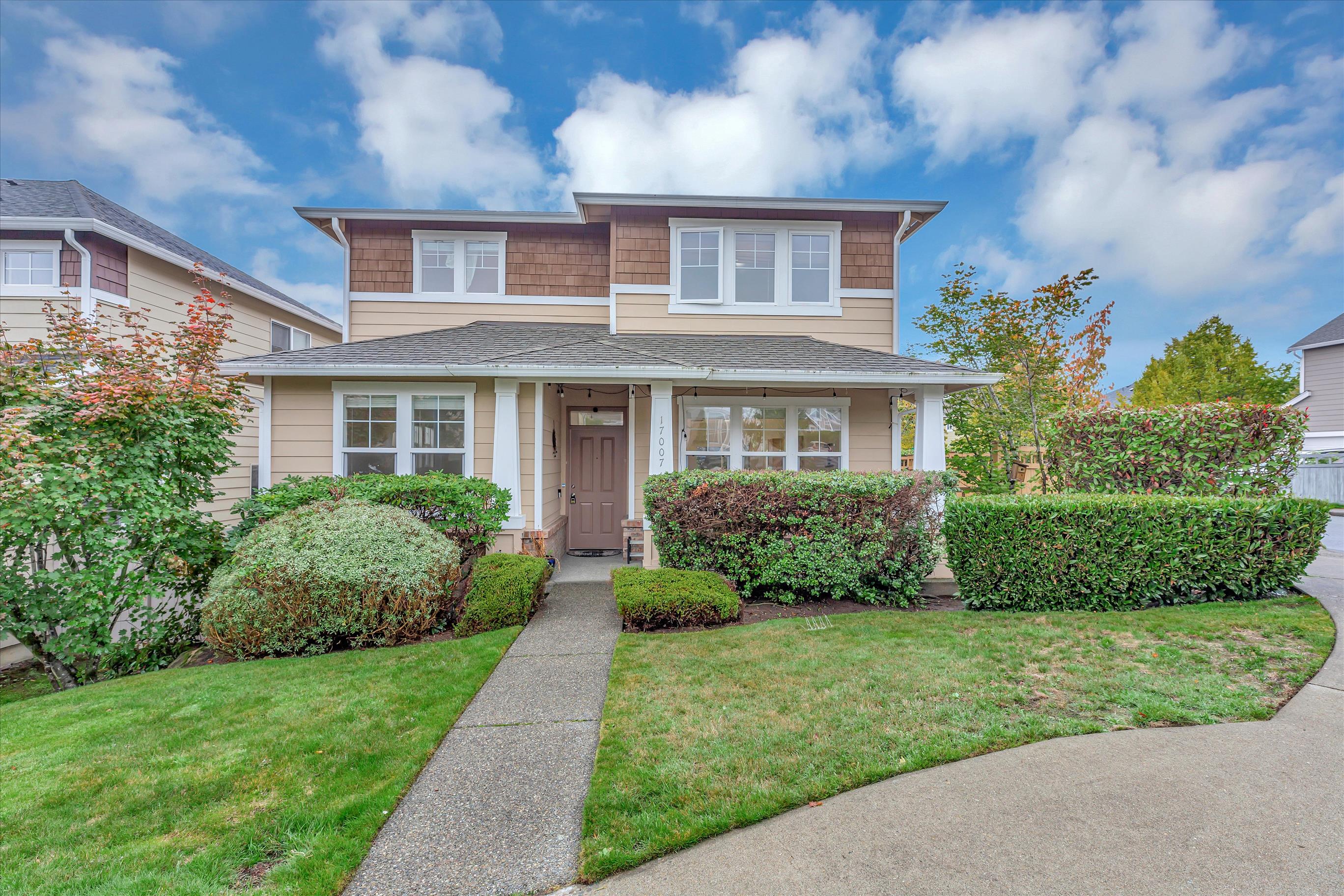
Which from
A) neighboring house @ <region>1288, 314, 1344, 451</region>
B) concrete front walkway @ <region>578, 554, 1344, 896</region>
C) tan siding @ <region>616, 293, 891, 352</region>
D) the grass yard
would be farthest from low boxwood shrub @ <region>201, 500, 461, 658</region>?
neighboring house @ <region>1288, 314, 1344, 451</region>

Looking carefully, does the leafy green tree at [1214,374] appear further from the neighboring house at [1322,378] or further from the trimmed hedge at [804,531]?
the trimmed hedge at [804,531]

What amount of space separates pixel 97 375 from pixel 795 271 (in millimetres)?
9587

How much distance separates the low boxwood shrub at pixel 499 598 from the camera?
18.6 ft

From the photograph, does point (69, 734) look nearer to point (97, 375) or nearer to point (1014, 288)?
point (97, 375)

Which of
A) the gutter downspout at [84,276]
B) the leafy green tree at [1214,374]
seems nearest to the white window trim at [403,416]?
the gutter downspout at [84,276]

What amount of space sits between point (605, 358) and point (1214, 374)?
2088 cm

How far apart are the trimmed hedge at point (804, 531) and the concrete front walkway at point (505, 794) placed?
2000 mm

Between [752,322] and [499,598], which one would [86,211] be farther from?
[752,322]

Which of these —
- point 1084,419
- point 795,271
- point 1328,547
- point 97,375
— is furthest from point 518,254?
point 1328,547

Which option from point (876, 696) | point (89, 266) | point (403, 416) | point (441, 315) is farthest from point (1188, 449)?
point (89, 266)

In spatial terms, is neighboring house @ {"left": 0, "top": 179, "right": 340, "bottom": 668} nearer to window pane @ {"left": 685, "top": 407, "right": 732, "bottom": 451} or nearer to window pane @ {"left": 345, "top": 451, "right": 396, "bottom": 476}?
window pane @ {"left": 345, "top": 451, "right": 396, "bottom": 476}

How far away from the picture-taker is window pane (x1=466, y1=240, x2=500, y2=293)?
1027 cm

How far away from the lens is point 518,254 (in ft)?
33.8

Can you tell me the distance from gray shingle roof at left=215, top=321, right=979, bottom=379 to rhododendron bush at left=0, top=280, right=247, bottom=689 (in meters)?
1.93
